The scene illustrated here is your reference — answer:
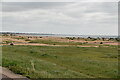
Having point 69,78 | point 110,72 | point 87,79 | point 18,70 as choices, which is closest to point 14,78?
point 18,70

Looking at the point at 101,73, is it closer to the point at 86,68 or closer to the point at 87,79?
the point at 86,68

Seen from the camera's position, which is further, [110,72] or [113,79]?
[110,72]

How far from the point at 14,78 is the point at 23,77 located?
62cm

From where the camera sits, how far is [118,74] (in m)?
19.9

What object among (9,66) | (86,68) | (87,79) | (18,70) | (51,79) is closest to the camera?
(51,79)

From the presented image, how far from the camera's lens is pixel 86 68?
22.7m

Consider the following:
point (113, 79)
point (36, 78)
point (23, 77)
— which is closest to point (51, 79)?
point (36, 78)

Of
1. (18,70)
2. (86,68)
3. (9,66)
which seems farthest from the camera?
(86,68)

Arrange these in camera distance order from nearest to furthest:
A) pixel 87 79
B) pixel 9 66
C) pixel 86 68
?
1. pixel 87 79
2. pixel 9 66
3. pixel 86 68

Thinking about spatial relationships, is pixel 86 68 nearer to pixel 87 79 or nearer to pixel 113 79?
pixel 113 79

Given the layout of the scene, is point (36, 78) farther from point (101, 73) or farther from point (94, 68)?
point (94, 68)

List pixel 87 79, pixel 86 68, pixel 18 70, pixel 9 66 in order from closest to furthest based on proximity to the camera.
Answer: pixel 87 79 < pixel 18 70 < pixel 9 66 < pixel 86 68

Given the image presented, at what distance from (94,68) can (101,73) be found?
2.33m

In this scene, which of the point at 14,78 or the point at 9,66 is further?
the point at 9,66
